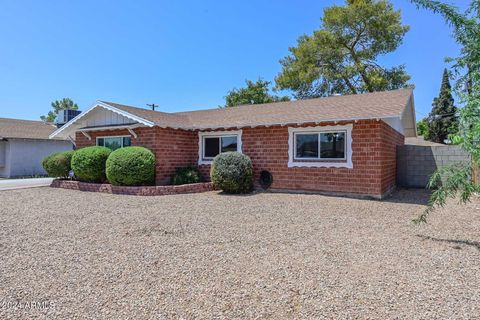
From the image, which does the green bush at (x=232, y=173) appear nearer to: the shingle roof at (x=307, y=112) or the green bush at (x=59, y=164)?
the shingle roof at (x=307, y=112)

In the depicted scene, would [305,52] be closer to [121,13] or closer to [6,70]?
[121,13]

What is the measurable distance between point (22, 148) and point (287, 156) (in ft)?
64.5

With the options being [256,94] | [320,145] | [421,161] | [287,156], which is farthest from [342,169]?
[256,94]

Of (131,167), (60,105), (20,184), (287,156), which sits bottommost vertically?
(20,184)

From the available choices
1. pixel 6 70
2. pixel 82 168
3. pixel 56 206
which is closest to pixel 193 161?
pixel 82 168

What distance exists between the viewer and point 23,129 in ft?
74.6

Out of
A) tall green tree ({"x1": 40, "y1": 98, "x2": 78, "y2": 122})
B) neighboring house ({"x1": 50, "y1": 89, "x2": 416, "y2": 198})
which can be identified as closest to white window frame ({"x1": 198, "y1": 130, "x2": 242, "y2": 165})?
neighboring house ({"x1": 50, "y1": 89, "x2": 416, "y2": 198})

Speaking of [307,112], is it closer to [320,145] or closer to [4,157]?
[320,145]

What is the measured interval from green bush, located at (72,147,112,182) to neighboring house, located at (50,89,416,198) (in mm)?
1315

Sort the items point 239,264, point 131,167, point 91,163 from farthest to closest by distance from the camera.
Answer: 1. point 91,163
2. point 131,167
3. point 239,264

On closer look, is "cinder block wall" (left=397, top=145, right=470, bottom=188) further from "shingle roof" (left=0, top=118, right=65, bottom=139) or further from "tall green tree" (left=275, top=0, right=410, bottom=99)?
"shingle roof" (left=0, top=118, right=65, bottom=139)

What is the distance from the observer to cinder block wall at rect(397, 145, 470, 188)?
13.5 m

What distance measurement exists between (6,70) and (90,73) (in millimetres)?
4619

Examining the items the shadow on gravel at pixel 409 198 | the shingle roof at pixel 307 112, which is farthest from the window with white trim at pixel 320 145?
the shadow on gravel at pixel 409 198
